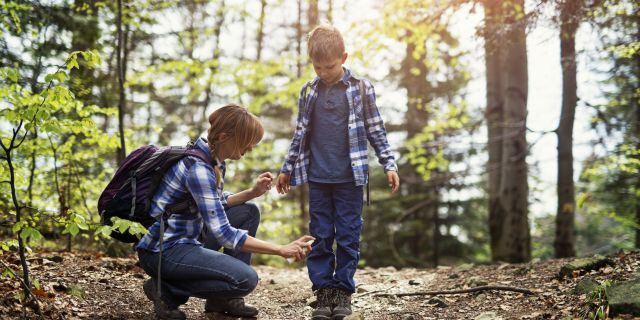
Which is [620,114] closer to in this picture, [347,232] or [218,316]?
[347,232]

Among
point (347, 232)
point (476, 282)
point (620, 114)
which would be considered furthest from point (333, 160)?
point (620, 114)

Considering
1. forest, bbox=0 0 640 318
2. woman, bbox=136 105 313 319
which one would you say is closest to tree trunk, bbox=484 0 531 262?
forest, bbox=0 0 640 318

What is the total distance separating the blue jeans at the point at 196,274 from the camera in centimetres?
297

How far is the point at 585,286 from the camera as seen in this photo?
358cm

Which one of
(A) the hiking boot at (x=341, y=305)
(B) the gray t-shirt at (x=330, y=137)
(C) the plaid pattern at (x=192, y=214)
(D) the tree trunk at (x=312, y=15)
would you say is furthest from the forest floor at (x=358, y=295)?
(D) the tree trunk at (x=312, y=15)

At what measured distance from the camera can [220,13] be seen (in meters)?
11.4

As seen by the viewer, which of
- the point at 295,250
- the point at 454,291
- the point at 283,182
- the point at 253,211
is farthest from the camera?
the point at 454,291

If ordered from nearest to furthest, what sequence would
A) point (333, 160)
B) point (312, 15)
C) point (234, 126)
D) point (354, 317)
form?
point (234, 126), point (354, 317), point (333, 160), point (312, 15)

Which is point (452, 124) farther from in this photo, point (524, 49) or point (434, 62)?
point (524, 49)

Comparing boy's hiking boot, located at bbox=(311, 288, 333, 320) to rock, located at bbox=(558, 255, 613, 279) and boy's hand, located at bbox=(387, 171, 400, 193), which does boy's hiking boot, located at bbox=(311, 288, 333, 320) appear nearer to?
boy's hand, located at bbox=(387, 171, 400, 193)

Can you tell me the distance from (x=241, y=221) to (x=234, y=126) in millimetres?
822

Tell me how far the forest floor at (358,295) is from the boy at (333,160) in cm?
33

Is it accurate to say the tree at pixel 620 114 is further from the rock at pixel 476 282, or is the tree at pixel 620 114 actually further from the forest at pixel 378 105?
the rock at pixel 476 282

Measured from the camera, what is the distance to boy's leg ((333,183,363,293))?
3.72 meters
